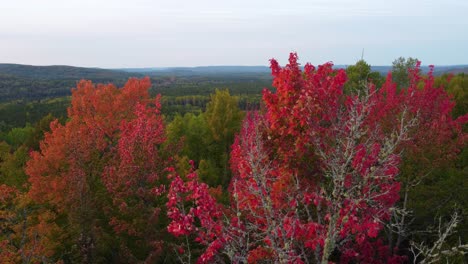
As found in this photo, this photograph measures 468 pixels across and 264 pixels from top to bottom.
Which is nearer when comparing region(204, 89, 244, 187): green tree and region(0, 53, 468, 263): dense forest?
region(0, 53, 468, 263): dense forest

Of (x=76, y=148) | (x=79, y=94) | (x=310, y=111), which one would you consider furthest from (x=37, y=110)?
(x=310, y=111)

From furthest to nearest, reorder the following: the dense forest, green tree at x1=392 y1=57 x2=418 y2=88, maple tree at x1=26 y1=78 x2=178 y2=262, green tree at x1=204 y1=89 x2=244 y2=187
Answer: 1. green tree at x1=392 y1=57 x2=418 y2=88
2. green tree at x1=204 y1=89 x2=244 y2=187
3. maple tree at x1=26 y1=78 x2=178 y2=262
4. the dense forest

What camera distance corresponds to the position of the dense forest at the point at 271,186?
6816 mm

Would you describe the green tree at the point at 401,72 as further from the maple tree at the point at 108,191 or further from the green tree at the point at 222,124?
the maple tree at the point at 108,191

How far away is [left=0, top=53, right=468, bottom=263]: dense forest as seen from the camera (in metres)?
6.82

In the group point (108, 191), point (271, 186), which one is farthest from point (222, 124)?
point (271, 186)

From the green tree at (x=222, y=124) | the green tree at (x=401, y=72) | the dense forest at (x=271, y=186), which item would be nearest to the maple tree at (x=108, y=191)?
the dense forest at (x=271, y=186)

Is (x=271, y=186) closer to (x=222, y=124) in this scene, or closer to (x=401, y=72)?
(x=222, y=124)

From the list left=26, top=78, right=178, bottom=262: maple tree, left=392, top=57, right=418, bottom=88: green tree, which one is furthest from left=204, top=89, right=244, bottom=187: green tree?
left=392, top=57, right=418, bottom=88: green tree

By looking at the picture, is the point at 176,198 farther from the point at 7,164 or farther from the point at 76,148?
the point at 7,164

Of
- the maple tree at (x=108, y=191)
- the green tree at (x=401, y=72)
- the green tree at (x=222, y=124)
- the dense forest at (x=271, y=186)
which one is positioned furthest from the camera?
the green tree at (x=401, y=72)

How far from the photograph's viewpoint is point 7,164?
951 inches

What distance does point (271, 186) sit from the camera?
8383 millimetres

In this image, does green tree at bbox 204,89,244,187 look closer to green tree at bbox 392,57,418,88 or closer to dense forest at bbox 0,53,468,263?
dense forest at bbox 0,53,468,263
